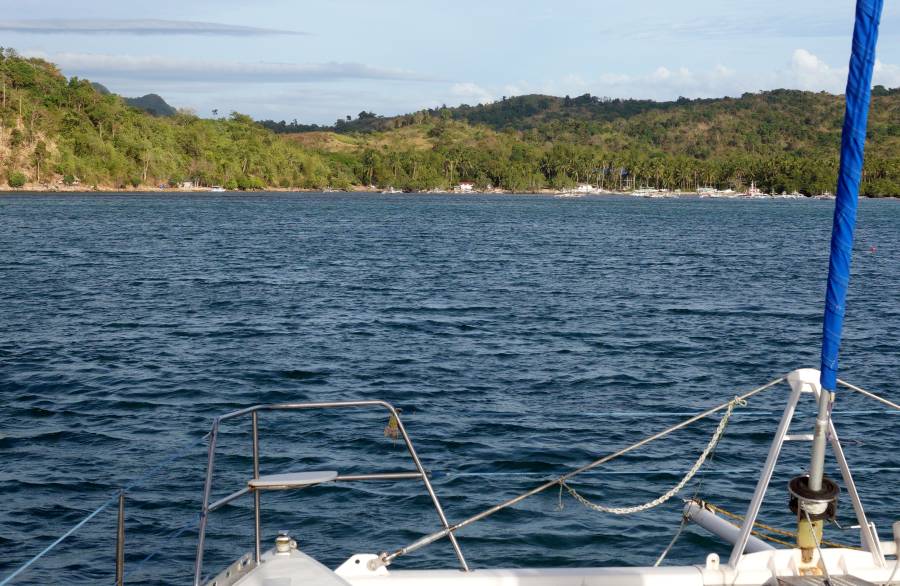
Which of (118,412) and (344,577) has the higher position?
(344,577)

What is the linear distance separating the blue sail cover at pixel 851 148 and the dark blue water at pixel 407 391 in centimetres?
816

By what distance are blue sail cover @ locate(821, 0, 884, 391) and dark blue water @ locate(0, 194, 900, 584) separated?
8.16 metres

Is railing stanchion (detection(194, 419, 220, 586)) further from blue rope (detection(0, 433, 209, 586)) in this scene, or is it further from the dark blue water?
the dark blue water

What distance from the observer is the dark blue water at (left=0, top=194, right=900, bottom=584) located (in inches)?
609

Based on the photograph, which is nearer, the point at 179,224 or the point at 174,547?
the point at 174,547


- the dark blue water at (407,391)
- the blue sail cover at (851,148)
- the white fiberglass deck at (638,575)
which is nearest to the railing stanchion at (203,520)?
the white fiberglass deck at (638,575)

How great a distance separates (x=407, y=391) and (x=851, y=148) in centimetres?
1951

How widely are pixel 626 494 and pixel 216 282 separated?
38.2 m

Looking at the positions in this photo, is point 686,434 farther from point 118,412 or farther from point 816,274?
point 816,274

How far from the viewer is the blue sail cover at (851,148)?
6469 mm

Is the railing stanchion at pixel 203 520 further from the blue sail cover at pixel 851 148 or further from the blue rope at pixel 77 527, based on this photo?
the blue sail cover at pixel 851 148

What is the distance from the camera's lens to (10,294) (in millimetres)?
44375

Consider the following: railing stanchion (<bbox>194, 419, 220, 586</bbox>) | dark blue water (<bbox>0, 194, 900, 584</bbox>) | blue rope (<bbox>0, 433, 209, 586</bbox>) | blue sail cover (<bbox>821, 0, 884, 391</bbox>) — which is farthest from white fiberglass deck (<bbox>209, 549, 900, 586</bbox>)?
dark blue water (<bbox>0, 194, 900, 584</bbox>)

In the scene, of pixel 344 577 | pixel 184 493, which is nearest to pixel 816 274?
pixel 184 493
